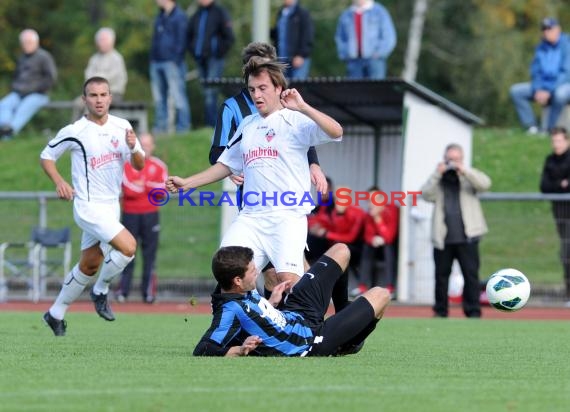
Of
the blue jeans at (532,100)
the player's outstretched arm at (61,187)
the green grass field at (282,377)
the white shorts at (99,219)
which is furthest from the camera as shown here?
the blue jeans at (532,100)

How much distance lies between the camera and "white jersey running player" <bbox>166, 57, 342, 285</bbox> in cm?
1030

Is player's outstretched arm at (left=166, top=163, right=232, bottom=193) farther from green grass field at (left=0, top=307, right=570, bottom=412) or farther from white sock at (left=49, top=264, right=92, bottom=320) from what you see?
white sock at (left=49, top=264, right=92, bottom=320)

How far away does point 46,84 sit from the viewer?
25.7 m

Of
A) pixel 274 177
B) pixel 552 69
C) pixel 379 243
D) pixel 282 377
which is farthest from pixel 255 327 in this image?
pixel 552 69

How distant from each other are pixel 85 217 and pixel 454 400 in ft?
19.9

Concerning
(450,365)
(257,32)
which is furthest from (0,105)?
(450,365)

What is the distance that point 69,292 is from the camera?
12562 millimetres

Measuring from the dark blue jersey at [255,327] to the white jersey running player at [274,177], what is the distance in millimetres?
841

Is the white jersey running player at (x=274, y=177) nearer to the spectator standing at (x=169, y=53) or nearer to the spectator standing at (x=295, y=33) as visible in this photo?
the spectator standing at (x=295, y=33)

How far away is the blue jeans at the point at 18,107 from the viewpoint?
1021 inches

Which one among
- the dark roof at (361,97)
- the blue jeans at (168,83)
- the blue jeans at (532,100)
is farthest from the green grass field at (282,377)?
the blue jeans at (168,83)

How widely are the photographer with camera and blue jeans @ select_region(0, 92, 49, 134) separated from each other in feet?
34.6

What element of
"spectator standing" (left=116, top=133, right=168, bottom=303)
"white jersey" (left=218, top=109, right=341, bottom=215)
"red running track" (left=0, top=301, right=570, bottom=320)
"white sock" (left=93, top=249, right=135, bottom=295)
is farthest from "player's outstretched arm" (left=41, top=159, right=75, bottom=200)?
"spectator standing" (left=116, top=133, right=168, bottom=303)

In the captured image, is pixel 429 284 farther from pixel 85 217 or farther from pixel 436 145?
pixel 85 217
